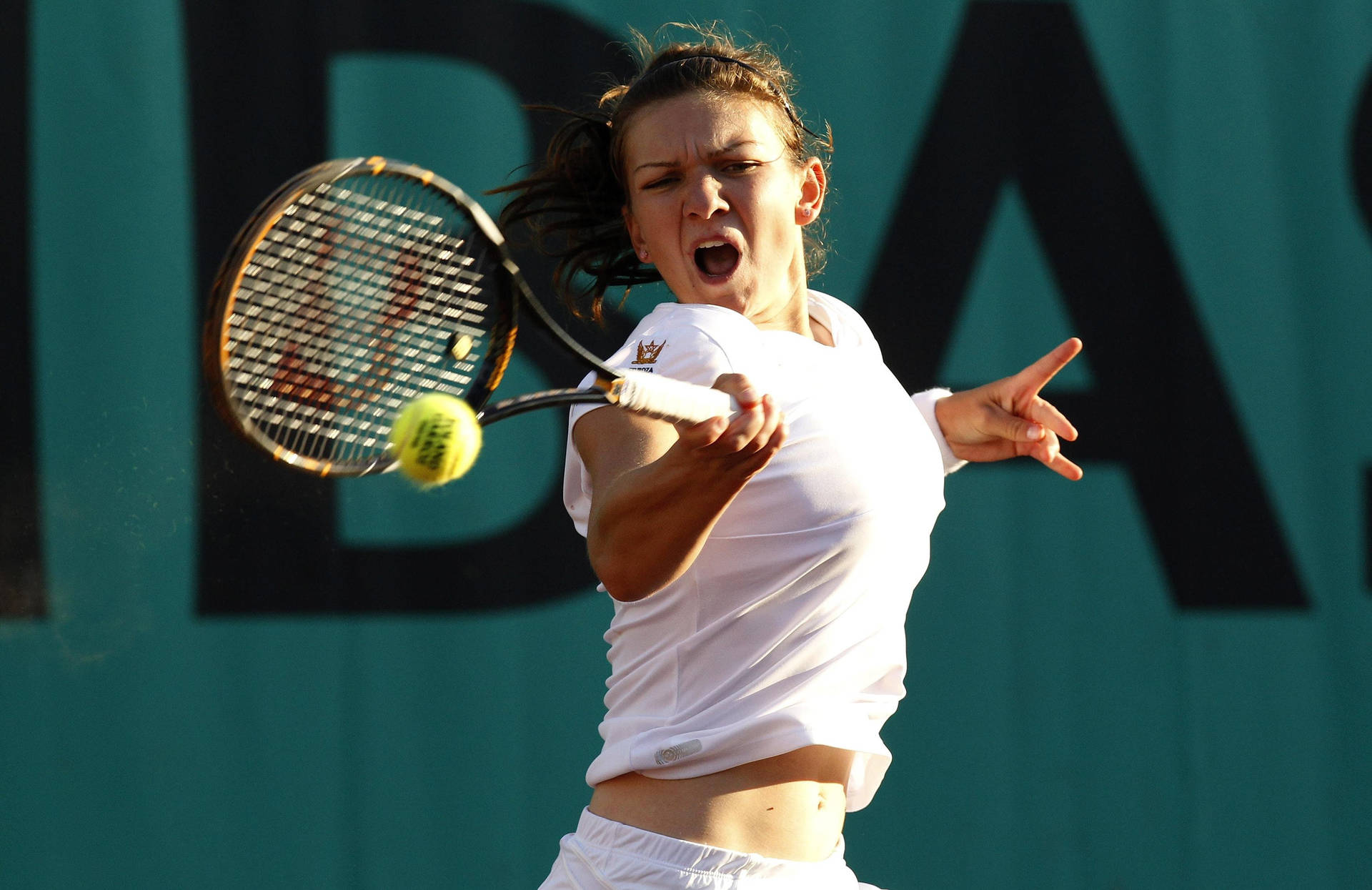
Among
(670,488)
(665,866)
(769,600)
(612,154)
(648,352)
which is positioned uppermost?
(612,154)

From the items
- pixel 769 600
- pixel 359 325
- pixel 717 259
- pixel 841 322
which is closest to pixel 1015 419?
pixel 841 322

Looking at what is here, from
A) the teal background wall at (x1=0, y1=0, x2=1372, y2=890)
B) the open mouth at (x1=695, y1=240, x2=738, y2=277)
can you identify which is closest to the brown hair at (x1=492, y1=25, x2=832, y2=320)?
the open mouth at (x1=695, y1=240, x2=738, y2=277)

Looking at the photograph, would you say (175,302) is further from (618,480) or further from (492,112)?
(618,480)

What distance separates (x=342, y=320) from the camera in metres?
1.34

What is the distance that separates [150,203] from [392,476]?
684mm

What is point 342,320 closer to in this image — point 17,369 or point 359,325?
point 359,325

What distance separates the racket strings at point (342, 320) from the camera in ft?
4.09

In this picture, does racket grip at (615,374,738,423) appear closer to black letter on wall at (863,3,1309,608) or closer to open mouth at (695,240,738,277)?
open mouth at (695,240,738,277)

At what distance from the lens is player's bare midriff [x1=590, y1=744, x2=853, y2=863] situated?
141 centimetres

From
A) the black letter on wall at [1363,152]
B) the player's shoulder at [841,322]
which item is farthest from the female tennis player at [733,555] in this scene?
the black letter on wall at [1363,152]

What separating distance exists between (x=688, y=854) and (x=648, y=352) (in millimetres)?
509

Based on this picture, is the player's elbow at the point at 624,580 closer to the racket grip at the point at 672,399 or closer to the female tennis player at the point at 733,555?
the female tennis player at the point at 733,555

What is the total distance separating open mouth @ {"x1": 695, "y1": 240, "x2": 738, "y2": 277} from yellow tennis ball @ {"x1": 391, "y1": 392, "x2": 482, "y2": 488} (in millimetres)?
531

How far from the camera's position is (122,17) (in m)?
2.61
